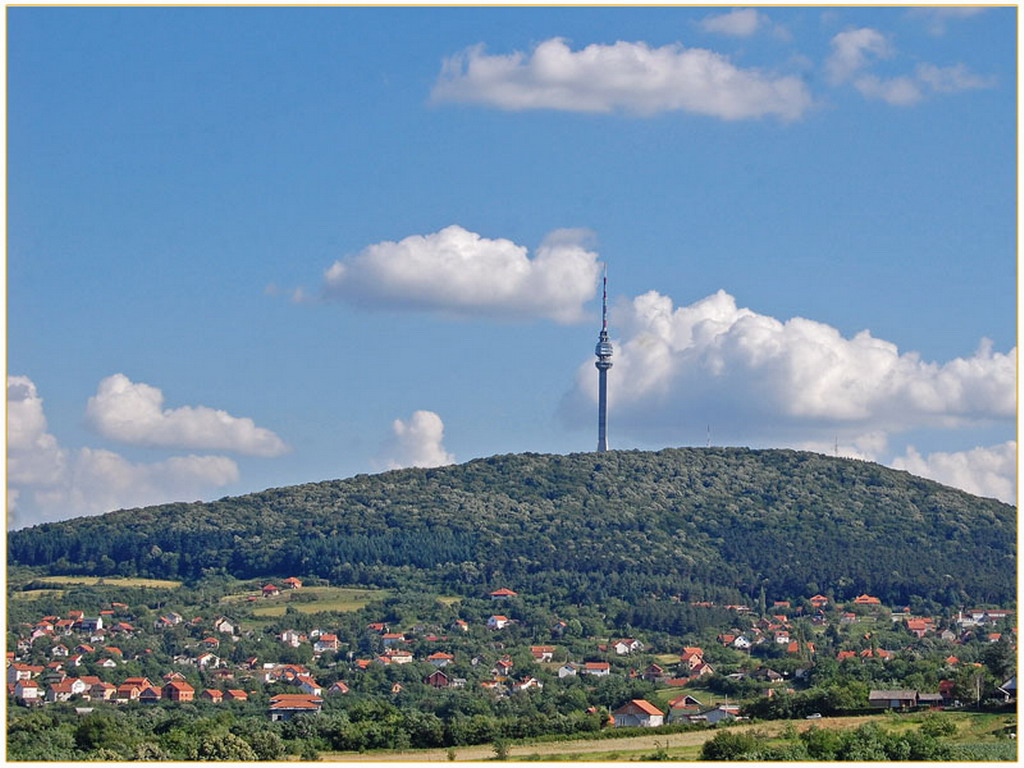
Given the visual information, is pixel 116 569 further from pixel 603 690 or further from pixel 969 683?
pixel 969 683

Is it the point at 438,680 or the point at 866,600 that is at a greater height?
the point at 866,600

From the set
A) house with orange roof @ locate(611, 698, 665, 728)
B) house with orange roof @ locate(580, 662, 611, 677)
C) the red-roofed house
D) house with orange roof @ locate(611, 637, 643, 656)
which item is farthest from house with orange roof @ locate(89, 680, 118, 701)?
house with orange roof @ locate(611, 637, 643, 656)

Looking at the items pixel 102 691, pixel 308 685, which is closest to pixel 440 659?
pixel 308 685

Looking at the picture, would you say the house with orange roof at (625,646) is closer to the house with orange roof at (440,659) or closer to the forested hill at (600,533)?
the house with orange roof at (440,659)

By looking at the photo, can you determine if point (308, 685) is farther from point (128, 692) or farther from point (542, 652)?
point (542, 652)

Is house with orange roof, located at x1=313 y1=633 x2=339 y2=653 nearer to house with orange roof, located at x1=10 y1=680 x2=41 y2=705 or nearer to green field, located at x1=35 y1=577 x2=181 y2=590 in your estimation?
house with orange roof, located at x1=10 y1=680 x2=41 y2=705

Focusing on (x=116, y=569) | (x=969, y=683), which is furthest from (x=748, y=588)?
(x=969, y=683)

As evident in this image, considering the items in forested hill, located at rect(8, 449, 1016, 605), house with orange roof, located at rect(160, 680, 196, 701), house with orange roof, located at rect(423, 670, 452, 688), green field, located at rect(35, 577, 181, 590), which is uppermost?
forested hill, located at rect(8, 449, 1016, 605)
